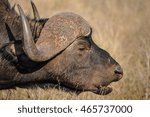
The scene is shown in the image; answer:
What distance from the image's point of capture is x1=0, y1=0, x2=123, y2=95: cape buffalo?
8.77m

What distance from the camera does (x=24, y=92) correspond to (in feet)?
35.1

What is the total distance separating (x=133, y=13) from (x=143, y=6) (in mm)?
767

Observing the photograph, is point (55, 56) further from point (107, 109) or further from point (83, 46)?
point (107, 109)

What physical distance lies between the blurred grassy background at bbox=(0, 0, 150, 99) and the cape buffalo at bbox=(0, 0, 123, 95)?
53 centimetres

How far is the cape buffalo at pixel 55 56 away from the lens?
28.8ft

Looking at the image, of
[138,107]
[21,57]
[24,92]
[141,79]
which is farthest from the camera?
[141,79]

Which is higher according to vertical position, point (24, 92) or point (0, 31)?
point (0, 31)

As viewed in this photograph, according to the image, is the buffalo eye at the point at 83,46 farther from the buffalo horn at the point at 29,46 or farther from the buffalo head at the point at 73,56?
the buffalo horn at the point at 29,46

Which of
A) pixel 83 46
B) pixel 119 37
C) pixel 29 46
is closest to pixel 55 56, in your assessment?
pixel 83 46

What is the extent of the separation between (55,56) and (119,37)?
22.8 ft

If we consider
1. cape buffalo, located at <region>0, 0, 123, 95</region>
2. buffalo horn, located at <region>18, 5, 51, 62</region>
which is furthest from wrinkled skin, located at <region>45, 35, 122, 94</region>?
buffalo horn, located at <region>18, 5, 51, 62</region>

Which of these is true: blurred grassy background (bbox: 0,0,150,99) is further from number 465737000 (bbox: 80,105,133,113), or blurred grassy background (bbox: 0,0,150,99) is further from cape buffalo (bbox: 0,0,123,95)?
cape buffalo (bbox: 0,0,123,95)

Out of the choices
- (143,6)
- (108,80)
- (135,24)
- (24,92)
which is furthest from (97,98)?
(143,6)

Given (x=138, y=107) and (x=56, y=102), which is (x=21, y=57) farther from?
(x=138, y=107)
